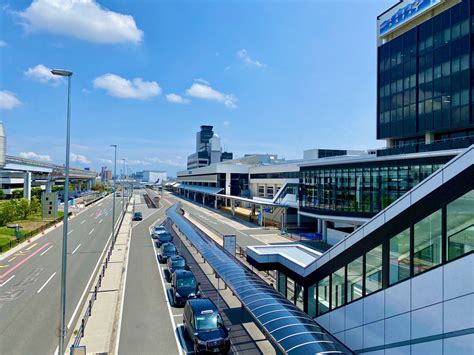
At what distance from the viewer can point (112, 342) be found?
1398 centimetres

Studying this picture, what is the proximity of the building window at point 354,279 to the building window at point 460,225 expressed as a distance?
432 centimetres

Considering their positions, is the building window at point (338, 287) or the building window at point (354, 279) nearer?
the building window at point (354, 279)

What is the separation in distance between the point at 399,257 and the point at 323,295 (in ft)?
18.3

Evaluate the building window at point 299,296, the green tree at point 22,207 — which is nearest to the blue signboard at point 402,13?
the building window at point 299,296

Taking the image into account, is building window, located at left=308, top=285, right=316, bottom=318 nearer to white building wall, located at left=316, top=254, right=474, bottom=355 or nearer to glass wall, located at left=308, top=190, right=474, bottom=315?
glass wall, located at left=308, top=190, right=474, bottom=315

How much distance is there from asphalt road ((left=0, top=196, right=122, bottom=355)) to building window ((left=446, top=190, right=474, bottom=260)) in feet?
48.9

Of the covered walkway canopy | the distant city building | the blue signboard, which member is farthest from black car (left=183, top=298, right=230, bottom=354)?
the distant city building

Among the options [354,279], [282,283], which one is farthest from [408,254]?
[282,283]

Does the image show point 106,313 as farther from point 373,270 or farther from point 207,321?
point 373,270

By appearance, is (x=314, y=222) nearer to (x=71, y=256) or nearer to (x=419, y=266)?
(x=71, y=256)

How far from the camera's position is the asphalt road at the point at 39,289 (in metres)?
14.5

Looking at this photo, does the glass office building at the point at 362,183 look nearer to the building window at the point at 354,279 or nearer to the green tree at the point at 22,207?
the building window at the point at 354,279

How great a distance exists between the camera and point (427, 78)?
3706 cm

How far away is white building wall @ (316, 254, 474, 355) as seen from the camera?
7574mm
